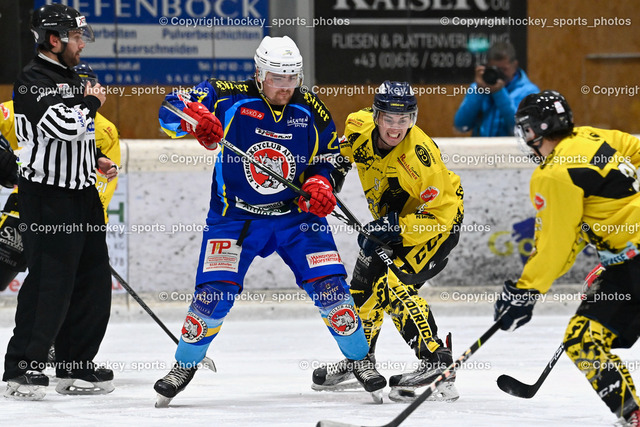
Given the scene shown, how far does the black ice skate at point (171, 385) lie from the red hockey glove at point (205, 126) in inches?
35.3

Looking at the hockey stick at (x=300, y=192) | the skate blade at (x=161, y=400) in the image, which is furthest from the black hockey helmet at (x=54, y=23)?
the skate blade at (x=161, y=400)

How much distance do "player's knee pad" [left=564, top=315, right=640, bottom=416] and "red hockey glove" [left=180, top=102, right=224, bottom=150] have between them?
58.1 inches

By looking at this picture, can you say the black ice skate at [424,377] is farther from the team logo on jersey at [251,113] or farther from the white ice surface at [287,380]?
the team logo on jersey at [251,113]

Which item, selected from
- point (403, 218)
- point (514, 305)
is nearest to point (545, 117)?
point (514, 305)

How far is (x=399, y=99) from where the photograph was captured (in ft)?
14.1

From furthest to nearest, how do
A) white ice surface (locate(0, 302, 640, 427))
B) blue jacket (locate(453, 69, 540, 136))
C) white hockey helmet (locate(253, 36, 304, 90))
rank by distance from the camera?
blue jacket (locate(453, 69, 540, 136)), white hockey helmet (locate(253, 36, 304, 90)), white ice surface (locate(0, 302, 640, 427))

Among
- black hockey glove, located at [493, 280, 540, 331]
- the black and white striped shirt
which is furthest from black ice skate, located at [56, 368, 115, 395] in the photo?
black hockey glove, located at [493, 280, 540, 331]

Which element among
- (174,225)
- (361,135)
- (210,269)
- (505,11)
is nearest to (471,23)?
(505,11)

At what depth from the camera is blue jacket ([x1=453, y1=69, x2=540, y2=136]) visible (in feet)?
22.7

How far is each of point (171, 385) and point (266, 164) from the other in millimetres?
924

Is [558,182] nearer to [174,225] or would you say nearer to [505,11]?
[174,225]

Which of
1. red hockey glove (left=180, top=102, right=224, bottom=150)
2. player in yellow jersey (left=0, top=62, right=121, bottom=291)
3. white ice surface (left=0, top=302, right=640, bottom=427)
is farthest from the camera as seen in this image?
player in yellow jersey (left=0, top=62, right=121, bottom=291)

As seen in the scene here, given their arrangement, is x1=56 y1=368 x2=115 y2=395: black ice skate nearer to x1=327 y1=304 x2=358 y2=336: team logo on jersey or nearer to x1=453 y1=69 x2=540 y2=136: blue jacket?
x1=327 y1=304 x2=358 y2=336: team logo on jersey

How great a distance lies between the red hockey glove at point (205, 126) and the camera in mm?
4113
